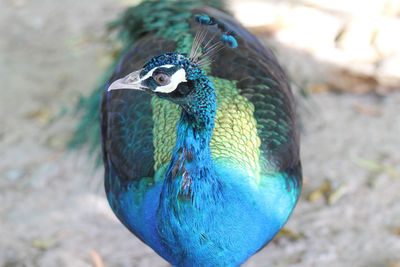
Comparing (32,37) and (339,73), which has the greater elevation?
(32,37)

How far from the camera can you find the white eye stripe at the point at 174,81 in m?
1.66

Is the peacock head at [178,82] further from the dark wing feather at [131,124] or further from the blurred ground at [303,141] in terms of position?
the blurred ground at [303,141]

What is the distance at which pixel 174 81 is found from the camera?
166 centimetres

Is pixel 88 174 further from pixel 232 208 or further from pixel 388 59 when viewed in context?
pixel 388 59

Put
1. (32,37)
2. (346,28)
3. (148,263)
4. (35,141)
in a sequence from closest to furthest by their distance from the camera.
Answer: (148,263), (35,141), (346,28), (32,37)

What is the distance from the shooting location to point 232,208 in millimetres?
1910

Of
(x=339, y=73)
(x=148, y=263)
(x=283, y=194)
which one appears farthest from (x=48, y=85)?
(x=283, y=194)

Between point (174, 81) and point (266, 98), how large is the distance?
694 millimetres

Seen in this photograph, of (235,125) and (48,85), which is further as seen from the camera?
(48,85)

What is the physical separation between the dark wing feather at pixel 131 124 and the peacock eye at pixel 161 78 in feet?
1.75

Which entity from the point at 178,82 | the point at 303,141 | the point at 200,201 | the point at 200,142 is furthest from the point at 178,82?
the point at 303,141

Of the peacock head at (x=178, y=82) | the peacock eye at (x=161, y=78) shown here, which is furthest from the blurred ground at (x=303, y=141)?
Answer: the peacock eye at (x=161, y=78)

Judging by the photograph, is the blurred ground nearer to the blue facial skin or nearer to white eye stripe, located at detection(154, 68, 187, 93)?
the blue facial skin

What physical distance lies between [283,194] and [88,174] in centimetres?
151
